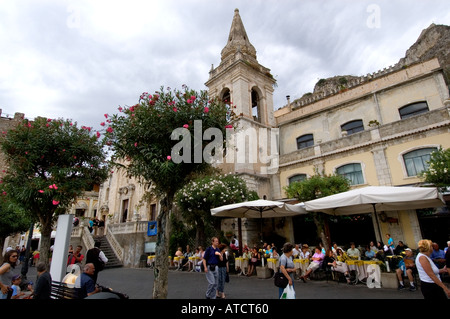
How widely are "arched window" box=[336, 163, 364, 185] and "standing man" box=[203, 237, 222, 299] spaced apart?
12373mm

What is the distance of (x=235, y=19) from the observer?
89.6 feet

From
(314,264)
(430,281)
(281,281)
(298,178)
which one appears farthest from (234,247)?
(430,281)

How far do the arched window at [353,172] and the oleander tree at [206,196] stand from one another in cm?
627

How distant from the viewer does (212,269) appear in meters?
6.48

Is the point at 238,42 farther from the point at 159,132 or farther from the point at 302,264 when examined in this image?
the point at 302,264

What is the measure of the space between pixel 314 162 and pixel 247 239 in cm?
725

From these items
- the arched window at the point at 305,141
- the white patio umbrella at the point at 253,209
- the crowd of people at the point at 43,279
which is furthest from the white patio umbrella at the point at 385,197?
the arched window at the point at 305,141

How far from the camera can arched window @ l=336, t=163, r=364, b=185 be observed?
→ 15.7 m

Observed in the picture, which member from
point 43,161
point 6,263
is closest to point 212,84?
point 43,161

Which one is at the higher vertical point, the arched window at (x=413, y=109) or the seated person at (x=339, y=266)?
the arched window at (x=413, y=109)

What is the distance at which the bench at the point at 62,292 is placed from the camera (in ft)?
14.7

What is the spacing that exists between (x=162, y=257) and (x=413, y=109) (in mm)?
18067

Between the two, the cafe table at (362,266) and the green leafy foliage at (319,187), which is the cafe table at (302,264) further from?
the green leafy foliage at (319,187)
